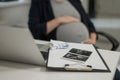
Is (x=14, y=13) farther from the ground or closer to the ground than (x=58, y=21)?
closer to the ground

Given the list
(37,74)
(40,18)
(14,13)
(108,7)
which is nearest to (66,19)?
(40,18)

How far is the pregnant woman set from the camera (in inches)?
82.1

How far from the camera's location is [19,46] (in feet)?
3.61

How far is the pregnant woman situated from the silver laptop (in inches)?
35.6

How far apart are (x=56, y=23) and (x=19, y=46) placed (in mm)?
1026

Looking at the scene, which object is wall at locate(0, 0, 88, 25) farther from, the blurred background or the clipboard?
the clipboard

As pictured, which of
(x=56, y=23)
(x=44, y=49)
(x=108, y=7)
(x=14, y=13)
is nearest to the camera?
(x=44, y=49)

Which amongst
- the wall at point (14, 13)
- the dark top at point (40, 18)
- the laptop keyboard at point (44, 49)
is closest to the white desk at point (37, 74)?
the laptop keyboard at point (44, 49)

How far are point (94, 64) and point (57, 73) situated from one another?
21cm

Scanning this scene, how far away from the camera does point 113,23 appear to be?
3.90 m

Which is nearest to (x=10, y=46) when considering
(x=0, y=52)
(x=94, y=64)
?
(x=0, y=52)

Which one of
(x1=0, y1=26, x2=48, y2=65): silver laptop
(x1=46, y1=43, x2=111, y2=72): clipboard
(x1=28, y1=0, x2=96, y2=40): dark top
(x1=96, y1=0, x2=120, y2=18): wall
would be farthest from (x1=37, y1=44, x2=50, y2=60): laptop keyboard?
(x1=96, y1=0, x2=120, y2=18): wall

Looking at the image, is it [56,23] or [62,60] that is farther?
[56,23]

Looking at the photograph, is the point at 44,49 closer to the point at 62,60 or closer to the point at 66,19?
the point at 62,60
